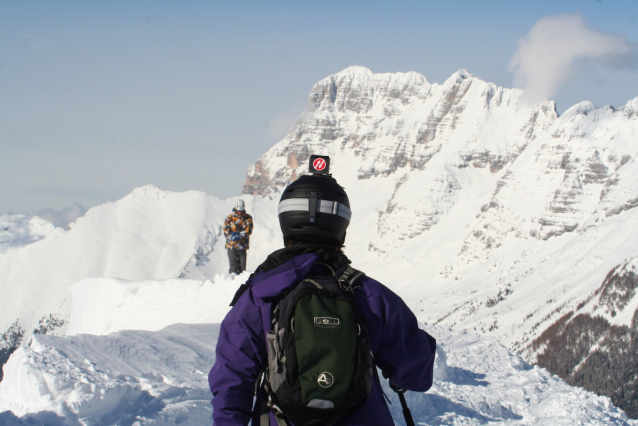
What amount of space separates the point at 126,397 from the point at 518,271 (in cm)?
Answer: 17718

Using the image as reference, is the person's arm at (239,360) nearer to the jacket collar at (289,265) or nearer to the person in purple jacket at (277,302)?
the person in purple jacket at (277,302)

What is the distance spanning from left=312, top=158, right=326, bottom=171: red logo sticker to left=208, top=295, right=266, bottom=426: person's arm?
3.74 ft

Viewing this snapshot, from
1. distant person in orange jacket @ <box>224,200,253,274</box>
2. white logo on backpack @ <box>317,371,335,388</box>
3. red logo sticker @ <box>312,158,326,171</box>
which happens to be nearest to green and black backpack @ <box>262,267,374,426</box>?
white logo on backpack @ <box>317,371,335,388</box>

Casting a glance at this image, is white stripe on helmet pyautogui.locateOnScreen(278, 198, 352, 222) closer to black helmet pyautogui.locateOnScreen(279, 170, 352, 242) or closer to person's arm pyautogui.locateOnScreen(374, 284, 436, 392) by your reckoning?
black helmet pyautogui.locateOnScreen(279, 170, 352, 242)

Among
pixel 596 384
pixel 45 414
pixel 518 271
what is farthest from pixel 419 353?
pixel 518 271

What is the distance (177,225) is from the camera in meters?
150

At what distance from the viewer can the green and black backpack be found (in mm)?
2781

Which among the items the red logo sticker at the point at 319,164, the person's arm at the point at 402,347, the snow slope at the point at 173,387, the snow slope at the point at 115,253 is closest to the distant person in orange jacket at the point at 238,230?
the snow slope at the point at 173,387

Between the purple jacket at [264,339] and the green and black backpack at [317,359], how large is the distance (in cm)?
14

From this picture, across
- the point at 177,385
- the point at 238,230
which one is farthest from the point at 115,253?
the point at 177,385

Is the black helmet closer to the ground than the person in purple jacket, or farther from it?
farther from it

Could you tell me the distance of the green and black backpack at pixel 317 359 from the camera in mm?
2781

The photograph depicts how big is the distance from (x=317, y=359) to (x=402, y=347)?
0.71 metres

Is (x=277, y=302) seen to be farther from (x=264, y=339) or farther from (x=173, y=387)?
(x=173, y=387)
